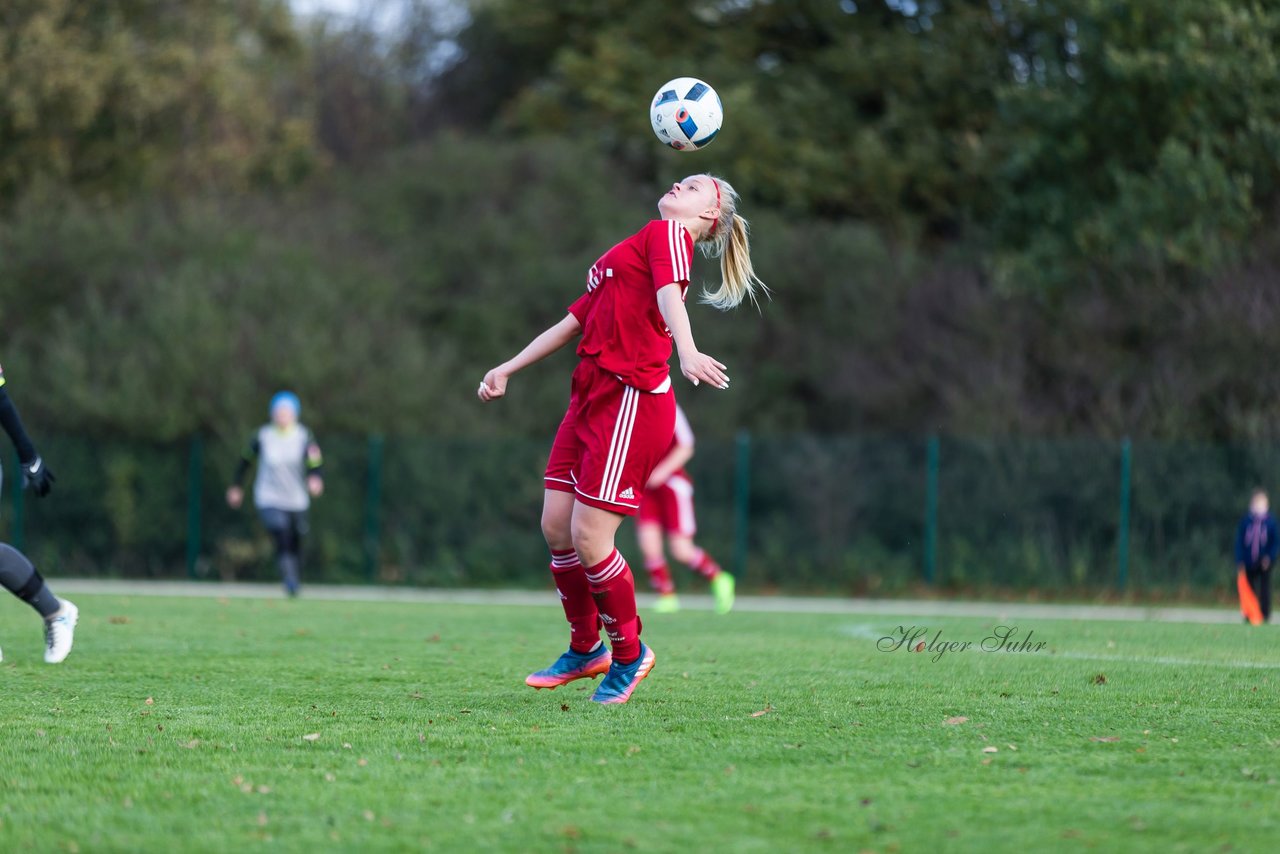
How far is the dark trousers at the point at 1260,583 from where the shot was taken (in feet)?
47.9

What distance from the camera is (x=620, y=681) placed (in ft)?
20.7

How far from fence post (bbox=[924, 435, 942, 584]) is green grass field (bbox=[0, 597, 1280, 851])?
1211 cm

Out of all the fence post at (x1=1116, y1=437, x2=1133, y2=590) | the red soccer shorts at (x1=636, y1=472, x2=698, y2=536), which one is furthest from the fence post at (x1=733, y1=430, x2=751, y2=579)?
the red soccer shorts at (x1=636, y1=472, x2=698, y2=536)

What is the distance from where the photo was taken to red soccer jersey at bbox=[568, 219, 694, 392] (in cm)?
613

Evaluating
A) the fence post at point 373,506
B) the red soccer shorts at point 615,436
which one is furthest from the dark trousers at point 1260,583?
the fence post at point 373,506

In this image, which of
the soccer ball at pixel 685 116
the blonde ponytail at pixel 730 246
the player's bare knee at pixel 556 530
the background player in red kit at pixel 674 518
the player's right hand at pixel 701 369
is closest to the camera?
the player's right hand at pixel 701 369

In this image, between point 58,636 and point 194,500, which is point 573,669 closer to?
point 58,636

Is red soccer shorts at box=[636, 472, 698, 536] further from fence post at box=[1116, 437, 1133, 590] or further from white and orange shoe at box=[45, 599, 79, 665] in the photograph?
fence post at box=[1116, 437, 1133, 590]

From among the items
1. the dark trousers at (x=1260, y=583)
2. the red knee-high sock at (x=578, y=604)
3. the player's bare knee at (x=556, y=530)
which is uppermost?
the player's bare knee at (x=556, y=530)

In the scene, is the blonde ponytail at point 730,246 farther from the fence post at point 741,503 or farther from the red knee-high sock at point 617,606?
the fence post at point 741,503

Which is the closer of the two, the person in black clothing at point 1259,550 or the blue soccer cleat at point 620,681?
the blue soccer cleat at point 620,681

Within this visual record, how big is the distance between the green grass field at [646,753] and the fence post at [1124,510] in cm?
1173

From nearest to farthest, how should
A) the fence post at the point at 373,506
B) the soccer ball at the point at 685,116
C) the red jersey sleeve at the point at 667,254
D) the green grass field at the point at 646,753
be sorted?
the green grass field at the point at 646,753
the red jersey sleeve at the point at 667,254
the soccer ball at the point at 685,116
the fence post at the point at 373,506

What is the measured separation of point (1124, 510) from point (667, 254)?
15592 mm
